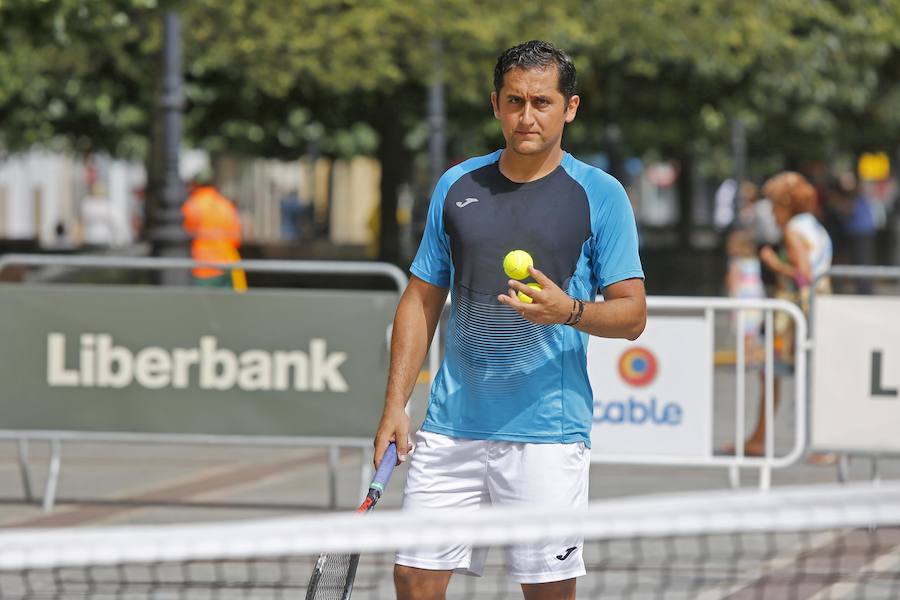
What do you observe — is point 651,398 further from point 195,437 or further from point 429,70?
point 429,70

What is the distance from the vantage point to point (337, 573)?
4410 mm

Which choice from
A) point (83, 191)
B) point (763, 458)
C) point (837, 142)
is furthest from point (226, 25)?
point (83, 191)

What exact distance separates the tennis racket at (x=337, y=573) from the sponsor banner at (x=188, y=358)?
4479 millimetres

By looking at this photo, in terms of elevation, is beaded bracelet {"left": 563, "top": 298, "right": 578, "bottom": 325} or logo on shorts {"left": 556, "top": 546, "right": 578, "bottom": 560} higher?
beaded bracelet {"left": 563, "top": 298, "right": 578, "bottom": 325}

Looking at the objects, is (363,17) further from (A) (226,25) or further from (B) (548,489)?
(B) (548,489)

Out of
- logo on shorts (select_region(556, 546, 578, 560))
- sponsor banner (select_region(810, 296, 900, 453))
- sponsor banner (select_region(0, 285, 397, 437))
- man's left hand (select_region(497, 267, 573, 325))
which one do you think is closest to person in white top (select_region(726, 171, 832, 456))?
sponsor banner (select_region(810, 296, 900, 453))

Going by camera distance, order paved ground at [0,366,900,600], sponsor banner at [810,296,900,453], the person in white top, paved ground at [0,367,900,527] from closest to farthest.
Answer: paved ground at [0,366,900,600], paved ground at [0,367,900,527], sponsor banner at [810,296,900,453], the person in white top

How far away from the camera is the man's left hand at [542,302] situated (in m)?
4.27

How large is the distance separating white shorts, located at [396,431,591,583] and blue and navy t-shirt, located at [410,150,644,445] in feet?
0.11

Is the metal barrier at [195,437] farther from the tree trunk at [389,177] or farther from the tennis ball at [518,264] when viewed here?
the tree trunk at [389,177]

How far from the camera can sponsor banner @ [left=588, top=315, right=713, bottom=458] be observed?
9.39 metres

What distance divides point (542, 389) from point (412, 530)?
115 centimetres

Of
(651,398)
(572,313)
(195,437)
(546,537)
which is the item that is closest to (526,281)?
(572,313)

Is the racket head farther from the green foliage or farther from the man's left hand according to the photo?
the green foliage
